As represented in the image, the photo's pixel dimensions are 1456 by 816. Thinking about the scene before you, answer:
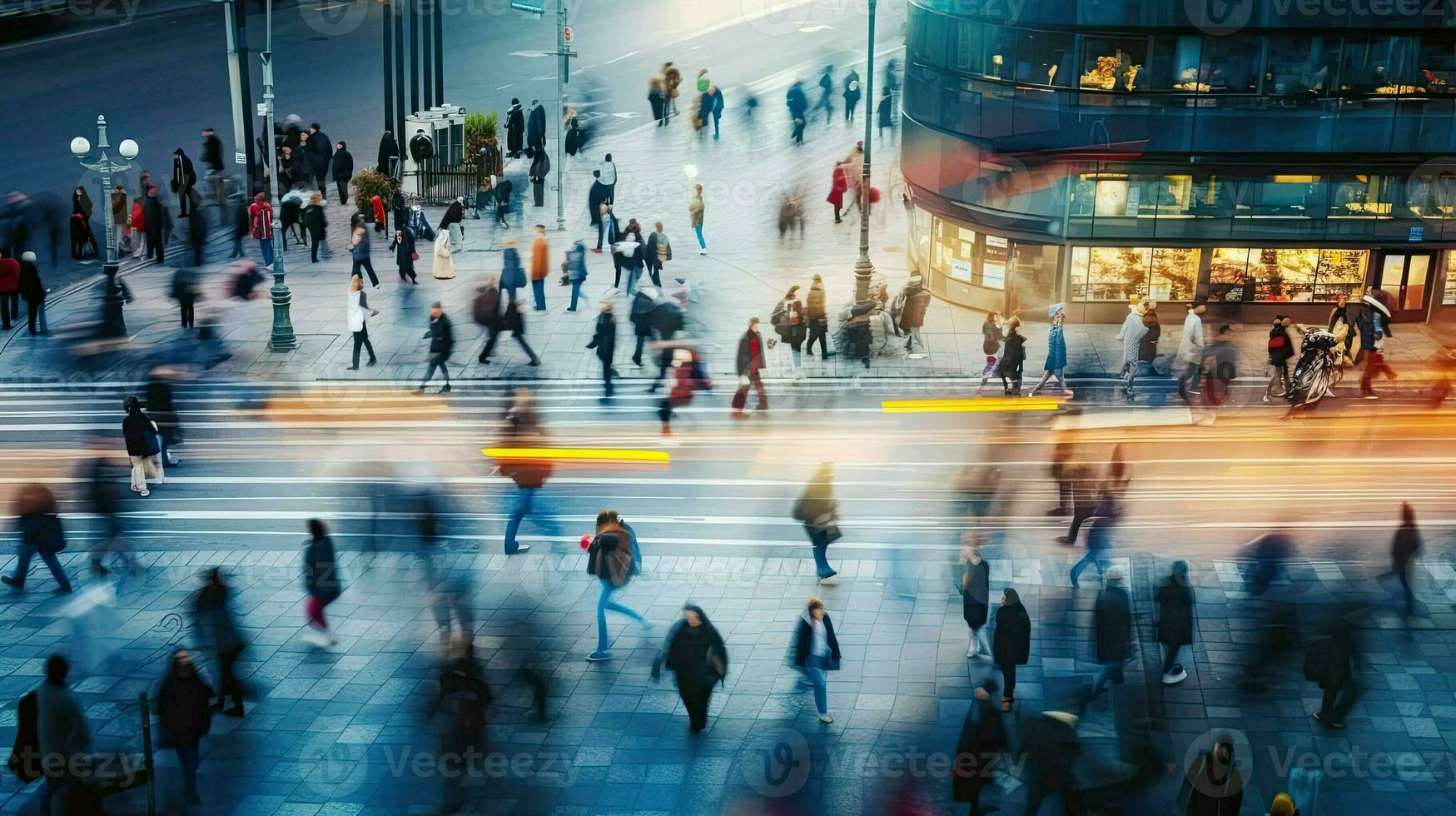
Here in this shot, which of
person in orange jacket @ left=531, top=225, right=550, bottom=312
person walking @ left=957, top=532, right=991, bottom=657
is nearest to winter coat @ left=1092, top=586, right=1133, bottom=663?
person walking @ left=957, top=532, right=991, bottom=657

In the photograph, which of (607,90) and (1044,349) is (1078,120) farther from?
(607,90)

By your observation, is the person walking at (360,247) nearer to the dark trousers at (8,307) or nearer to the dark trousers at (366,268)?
the dark trousers at (366,268)

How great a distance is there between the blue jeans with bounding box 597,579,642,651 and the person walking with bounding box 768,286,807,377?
1140 centimetres

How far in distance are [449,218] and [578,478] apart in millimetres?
12910

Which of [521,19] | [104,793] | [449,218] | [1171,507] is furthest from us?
[521,19]

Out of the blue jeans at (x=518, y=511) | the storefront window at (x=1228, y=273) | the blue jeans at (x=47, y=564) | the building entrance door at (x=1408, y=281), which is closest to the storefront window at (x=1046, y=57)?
the storefront window at (x=1228, y=273)

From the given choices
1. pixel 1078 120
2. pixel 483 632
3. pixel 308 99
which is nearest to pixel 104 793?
pixel 483 632

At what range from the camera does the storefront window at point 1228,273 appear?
3183 cm

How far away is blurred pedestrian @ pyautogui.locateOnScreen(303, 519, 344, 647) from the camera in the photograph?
1723 cm

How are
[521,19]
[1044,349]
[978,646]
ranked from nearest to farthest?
[978,646], [1044,349], [521,19]

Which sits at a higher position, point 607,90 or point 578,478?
point 607,90

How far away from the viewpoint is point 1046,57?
102 ft

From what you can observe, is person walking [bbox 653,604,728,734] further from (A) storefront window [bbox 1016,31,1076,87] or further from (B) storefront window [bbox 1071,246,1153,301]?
(A) storefront window [bbox 1016,31,1076,87]

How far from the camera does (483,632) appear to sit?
18.0 m
